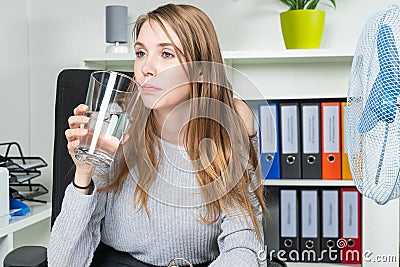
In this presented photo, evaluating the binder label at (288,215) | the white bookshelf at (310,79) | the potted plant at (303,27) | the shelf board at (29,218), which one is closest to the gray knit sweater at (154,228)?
the shelf board at (29,218)

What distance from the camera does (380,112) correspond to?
829mm

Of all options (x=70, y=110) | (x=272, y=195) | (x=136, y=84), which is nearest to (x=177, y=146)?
(x=136, y=84)

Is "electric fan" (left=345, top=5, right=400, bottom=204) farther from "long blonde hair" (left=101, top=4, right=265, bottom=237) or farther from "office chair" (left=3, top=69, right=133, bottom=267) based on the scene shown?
"office chair" (left=3, top=69, right=133, bottom=267)

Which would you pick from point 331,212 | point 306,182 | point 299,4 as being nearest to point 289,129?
point 306,182

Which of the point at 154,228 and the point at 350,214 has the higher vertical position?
the point at 154,228

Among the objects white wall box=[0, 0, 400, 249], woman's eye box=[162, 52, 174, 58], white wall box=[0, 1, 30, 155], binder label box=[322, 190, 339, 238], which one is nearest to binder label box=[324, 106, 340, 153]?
binder label box=[322, 190, 339, 238]

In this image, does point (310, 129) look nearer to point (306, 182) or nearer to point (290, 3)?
point (306, 182)

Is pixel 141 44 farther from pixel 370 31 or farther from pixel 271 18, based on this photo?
pixel 271 18

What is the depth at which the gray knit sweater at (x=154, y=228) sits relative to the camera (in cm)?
120

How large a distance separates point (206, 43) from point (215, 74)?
0.52ft

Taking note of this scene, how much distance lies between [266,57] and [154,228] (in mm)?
856

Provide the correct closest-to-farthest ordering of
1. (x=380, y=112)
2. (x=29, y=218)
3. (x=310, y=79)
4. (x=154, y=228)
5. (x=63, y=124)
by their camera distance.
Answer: (x=380, y=112)
(x=154, y=228)
(x=63, y=124)
(x=29, y=218)
(x=310, y=79)

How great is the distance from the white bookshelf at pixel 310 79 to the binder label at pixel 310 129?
0.05 m

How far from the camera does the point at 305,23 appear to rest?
1979 mm
